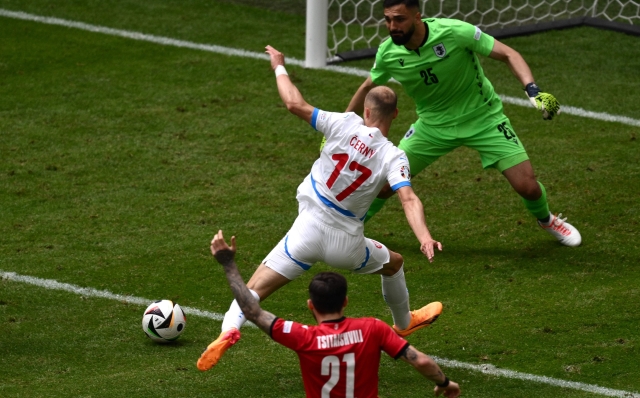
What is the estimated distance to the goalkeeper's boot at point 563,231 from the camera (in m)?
9.06

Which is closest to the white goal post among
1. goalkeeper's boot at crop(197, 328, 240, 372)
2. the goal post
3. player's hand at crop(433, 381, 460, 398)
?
the goal post

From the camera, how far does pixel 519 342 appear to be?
7.34 metres

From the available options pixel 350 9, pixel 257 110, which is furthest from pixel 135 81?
pixel 350 9

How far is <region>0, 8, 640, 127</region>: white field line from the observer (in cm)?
1193

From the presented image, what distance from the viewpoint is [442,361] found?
714cm

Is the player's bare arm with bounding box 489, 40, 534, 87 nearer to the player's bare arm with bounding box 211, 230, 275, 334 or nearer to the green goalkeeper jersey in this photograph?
the green goalkeeper jersey

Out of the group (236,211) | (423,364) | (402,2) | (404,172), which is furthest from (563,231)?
(423,364)

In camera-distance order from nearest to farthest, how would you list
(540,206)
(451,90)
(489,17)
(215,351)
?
1. (215,351)
2. (451,90)
3. (540,206)
4. (489,17)

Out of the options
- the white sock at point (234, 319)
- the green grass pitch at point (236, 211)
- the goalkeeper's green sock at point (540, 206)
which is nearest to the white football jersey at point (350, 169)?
the white sock at point (234, 319)

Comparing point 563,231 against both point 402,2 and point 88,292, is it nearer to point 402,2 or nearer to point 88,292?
point 402,2

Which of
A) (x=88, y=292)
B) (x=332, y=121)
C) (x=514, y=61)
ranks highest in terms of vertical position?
(x=332, y=121)

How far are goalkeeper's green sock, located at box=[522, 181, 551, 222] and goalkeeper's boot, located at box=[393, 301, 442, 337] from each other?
1961mm

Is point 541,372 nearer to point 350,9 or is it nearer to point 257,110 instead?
point 257,110

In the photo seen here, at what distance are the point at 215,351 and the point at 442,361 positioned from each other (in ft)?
6.50
